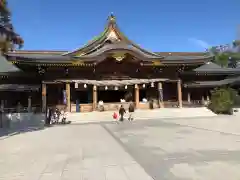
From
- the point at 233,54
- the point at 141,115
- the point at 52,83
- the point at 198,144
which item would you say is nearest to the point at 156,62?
the point at 141,115

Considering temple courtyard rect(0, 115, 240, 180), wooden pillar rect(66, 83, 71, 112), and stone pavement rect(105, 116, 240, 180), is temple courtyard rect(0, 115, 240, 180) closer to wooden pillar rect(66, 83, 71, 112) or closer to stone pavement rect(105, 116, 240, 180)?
stone pavement rect(105, 116, 240, 180)

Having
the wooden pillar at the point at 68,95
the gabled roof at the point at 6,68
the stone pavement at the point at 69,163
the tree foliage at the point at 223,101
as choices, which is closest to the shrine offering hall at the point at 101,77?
the wooden pillar at the point at 68,95

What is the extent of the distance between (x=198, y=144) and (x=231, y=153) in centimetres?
158

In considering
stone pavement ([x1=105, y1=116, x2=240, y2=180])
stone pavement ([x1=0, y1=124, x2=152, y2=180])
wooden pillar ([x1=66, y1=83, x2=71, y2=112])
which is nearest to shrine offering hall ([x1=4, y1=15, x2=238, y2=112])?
wooden pillar ([x1=66, y1=83, x2=71, y2=112])

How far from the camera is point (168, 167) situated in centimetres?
616

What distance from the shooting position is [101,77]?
27.2 meters

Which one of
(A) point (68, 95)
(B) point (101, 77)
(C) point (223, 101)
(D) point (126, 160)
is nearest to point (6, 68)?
(A) point (68, 95)

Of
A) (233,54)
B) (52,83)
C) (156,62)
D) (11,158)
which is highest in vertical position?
(233,54)

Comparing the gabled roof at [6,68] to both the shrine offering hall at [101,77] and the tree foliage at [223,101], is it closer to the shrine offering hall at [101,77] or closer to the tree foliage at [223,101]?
the shrine offering hall at [101,77]

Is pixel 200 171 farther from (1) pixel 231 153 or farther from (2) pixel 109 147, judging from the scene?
(2) pixel 109 147

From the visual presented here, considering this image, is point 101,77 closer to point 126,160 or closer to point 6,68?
point 6,68

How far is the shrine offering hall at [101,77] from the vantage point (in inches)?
999

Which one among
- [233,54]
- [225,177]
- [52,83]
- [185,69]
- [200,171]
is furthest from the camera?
[233,54]

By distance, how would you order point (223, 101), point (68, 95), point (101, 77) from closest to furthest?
point (223, 101), point (68, 95), point (101, 77)
